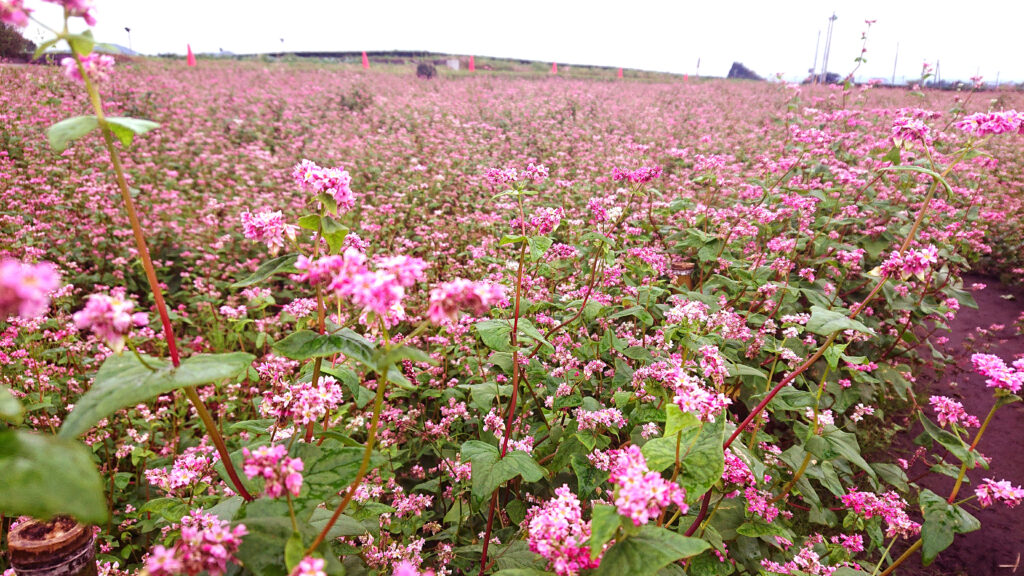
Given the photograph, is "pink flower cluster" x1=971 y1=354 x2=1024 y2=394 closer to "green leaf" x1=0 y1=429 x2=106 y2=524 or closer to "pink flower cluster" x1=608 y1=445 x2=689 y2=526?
"pink flower cluster" x1=608 y1=445 x2=689 y2=526

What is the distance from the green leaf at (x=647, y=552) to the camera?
1.28 meters

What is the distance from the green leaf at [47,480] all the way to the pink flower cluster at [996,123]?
11.5ft

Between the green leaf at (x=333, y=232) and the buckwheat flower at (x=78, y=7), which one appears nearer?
the buckwheat flower at (x=78, y=7)

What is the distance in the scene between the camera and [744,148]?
402 inches

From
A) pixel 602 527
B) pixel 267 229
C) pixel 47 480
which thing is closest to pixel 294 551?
pixel 47 480

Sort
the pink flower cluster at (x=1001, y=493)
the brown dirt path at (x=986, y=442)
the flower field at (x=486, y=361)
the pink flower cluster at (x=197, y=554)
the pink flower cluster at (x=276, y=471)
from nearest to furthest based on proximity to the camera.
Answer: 1. the pink flower cluster at (x=197, y=554)
2. the pink flower cluster at (x=276, y=471)
3. the flower field at (x=486, y=361)
4. the pink flower cluster at (x=1001, y=493)
5. the brown dirt path at (x=986, y=442)

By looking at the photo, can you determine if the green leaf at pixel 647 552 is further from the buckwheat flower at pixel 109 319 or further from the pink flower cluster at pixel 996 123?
the pink flower cluster at pixel 996 123

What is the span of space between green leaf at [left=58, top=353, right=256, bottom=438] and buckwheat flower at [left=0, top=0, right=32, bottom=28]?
0.79 meters

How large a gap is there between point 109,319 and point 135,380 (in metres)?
0.16

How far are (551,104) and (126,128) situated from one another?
17167mm

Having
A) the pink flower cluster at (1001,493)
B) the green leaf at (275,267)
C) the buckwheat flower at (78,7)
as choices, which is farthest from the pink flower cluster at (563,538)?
the pink flower cluster at (1001,493)

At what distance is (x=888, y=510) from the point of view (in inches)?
98.8

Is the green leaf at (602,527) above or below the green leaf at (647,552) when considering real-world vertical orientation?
above

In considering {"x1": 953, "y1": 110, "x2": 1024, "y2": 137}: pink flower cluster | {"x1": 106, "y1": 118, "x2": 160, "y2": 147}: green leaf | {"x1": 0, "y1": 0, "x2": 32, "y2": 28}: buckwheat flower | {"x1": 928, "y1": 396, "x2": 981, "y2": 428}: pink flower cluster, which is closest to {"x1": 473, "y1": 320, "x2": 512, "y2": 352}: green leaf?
{"x1": 106, "y1": 118, "x2": 160, "y2": 147}: green leaf
